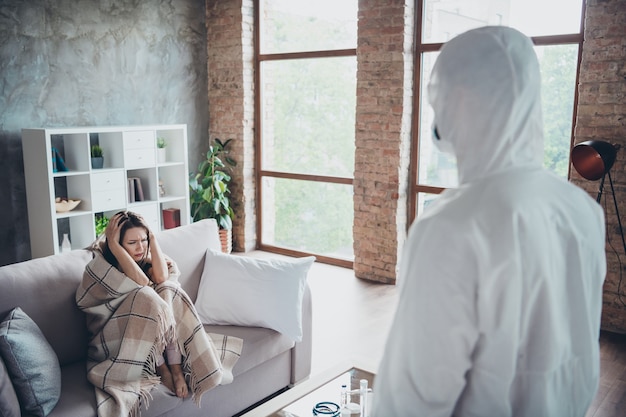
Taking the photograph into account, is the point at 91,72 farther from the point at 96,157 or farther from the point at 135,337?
the point at 135,337

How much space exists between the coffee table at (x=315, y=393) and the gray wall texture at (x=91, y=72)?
11.4 feet

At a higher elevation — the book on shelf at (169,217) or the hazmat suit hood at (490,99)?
the hazmat suit hood at (490,99)

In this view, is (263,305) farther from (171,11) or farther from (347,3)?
→ (171,11)

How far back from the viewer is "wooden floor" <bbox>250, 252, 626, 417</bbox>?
10.4 ft

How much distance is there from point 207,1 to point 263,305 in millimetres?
4359

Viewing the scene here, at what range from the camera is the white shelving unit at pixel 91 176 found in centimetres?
454

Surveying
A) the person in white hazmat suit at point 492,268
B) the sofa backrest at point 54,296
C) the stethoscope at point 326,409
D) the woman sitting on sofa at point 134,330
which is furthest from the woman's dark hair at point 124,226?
the person in white hazmat suit at point 492,268

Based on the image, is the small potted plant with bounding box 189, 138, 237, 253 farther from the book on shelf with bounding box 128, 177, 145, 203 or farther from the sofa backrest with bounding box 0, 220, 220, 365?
the sofa backrest with bounding box 0, 220, 220, 365

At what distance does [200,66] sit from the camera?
243 inches

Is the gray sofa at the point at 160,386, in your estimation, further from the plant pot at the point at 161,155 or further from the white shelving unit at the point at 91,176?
the plant pot at the point at 161,155

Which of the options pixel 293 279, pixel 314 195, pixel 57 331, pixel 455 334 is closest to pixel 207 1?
pixel 314 195

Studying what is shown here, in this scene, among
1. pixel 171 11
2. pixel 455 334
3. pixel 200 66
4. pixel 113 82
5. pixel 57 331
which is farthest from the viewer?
pixel 200 66

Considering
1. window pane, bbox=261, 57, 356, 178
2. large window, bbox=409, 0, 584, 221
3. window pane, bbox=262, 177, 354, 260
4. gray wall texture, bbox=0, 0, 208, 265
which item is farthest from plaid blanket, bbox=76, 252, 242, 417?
window pane, bbox=261, 57, 356, 178

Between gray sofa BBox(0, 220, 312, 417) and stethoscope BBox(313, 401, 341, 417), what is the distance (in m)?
0.57
